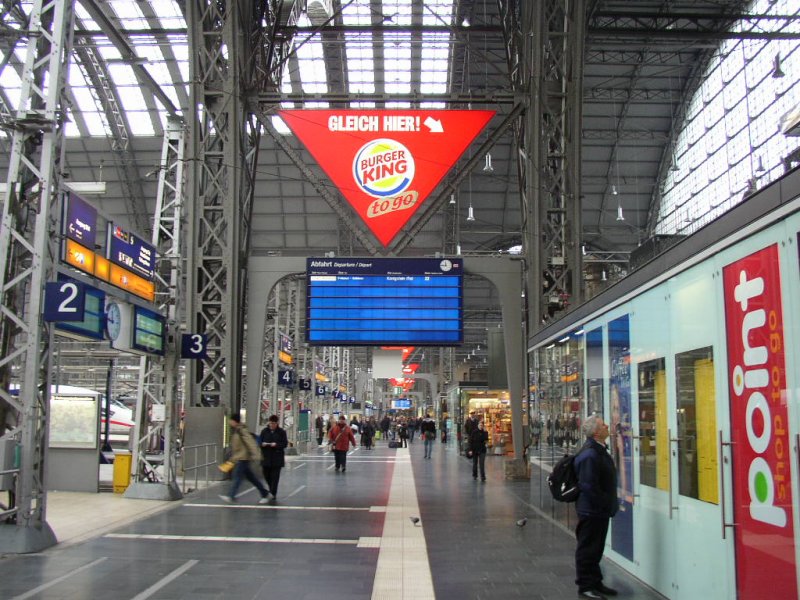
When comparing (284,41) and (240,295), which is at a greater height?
(284,41)

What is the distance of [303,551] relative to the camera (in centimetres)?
877

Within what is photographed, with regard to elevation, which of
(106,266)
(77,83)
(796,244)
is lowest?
(796,244)

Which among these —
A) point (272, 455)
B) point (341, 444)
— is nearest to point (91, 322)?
point (272, 455)

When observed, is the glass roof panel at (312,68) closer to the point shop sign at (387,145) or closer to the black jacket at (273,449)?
the point shop sign at (387,145)

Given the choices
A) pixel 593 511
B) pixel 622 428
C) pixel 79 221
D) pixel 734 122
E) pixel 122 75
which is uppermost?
pixel 122 75

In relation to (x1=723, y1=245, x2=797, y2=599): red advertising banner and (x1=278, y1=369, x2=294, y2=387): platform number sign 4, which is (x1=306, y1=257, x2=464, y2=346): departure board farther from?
(x1=723, y1=245, x2=797, y2=599): red advertising banner

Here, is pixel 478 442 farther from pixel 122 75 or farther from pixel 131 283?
pixel 122 75

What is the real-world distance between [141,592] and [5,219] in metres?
4.68

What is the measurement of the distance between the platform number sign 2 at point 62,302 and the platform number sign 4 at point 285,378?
18.6 m

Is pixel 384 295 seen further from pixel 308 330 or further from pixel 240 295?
pixel 240 295

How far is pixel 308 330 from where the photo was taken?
17.7m

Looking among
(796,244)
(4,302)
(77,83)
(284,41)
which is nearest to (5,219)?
(4,302)

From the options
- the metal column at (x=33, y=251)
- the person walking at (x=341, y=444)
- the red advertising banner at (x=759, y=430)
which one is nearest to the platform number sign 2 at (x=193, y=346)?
the metal column at (x=33, y=251)

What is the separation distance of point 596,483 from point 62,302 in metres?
6.13
